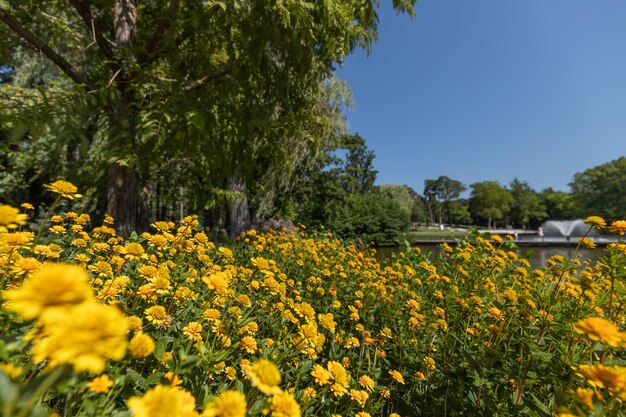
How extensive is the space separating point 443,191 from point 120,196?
90402 mm

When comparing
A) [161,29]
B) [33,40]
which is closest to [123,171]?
[33,40]

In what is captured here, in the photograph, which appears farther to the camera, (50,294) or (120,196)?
(120,196)

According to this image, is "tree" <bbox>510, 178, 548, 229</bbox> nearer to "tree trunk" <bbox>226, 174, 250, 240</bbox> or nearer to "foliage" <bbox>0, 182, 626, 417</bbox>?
"tree trunk" <bbox>226, 174, 250, 240</bbox>

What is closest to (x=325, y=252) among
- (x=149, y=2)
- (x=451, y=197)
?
(x=149, y=2)

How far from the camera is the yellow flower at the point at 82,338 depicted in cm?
44

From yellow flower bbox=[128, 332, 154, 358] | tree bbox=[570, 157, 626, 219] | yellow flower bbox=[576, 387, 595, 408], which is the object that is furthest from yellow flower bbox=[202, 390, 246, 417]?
tree bbox=[570, 157, 626, 219]

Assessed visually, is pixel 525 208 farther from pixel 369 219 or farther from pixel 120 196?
pixel 120 196

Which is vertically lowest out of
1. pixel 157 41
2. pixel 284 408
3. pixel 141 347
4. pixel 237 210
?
pixel 284 408

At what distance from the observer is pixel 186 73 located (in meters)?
4.71

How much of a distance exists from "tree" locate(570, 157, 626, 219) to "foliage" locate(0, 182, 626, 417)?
47715 mm

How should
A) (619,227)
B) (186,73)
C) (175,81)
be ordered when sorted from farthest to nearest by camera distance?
1. (186,73)
2. (175,81)
3. (619,227)

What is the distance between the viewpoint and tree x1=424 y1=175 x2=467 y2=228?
82.2 metres

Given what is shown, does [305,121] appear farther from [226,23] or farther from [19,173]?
[19,173]

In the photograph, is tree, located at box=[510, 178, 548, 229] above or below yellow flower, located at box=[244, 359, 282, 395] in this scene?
above
